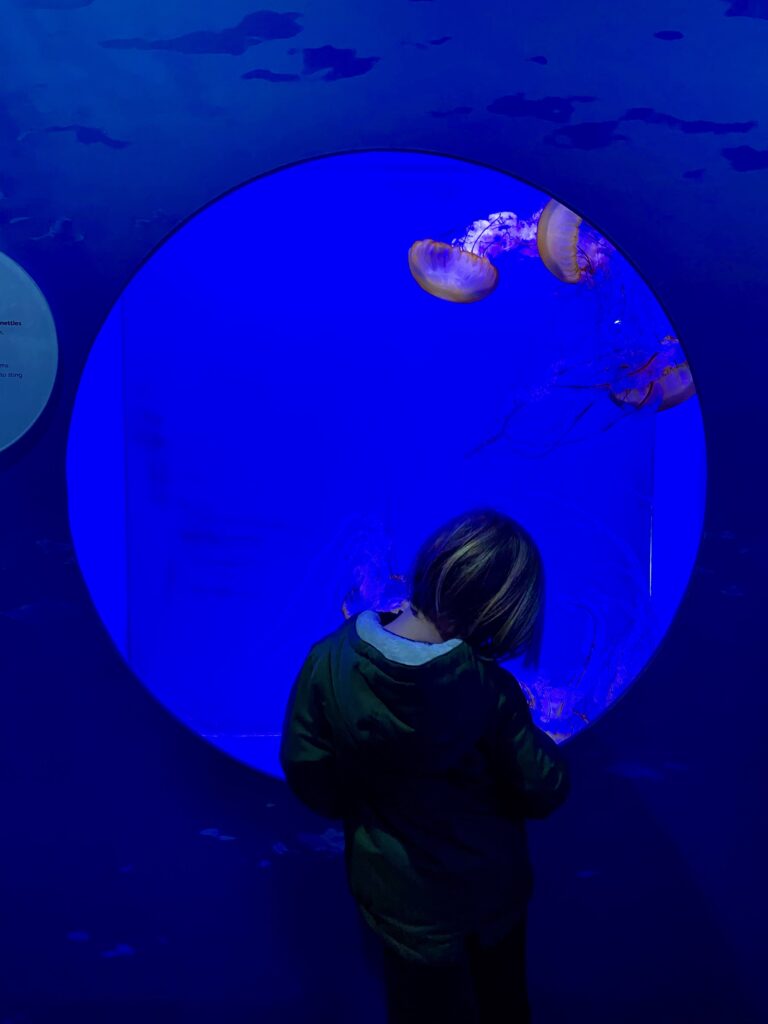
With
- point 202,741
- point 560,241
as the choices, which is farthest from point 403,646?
point 560,241

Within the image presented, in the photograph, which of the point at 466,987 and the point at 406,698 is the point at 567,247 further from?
the point at 466,987

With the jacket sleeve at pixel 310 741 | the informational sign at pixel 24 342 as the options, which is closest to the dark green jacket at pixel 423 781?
the jacket sleeve at pixel 310 741

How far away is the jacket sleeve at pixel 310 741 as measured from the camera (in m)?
1.21

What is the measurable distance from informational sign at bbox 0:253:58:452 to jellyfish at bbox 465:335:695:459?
106cm

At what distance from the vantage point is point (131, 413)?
82.5 inches

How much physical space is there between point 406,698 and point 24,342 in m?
0.94

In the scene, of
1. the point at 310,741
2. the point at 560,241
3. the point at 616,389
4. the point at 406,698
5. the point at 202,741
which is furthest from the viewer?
the point at 616,389

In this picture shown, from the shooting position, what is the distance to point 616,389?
7.03ft

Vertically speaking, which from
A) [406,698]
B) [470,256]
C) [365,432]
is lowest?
[365,432]

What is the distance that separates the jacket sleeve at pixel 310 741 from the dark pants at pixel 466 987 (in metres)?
0.25

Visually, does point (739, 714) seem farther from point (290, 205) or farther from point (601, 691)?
point (290, 205)

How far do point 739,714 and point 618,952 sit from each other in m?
0.51

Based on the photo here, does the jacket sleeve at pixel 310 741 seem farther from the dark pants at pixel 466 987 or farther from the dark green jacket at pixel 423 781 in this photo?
the dark pants at pixel 466 987

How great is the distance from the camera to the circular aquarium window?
2096mm
